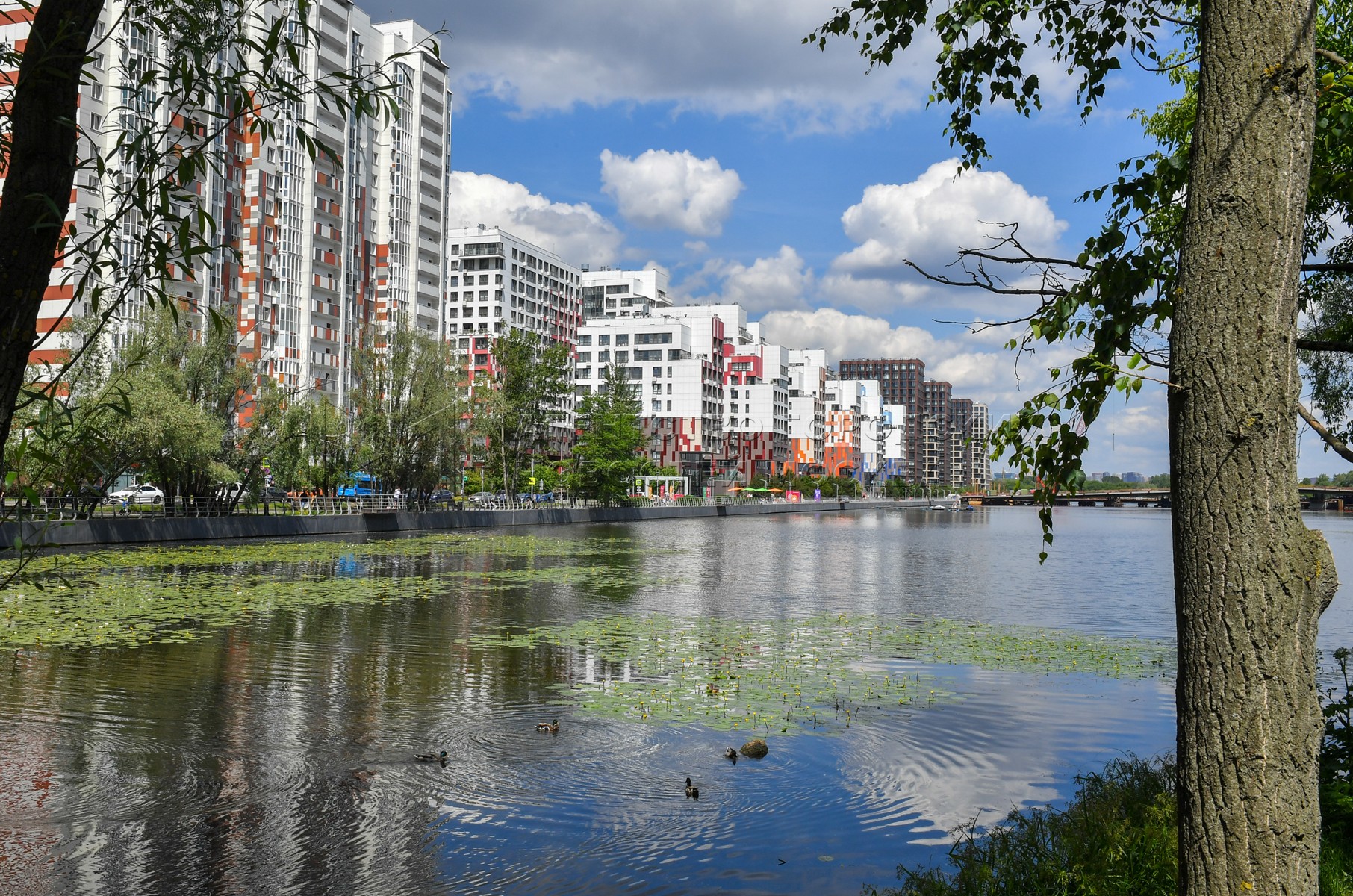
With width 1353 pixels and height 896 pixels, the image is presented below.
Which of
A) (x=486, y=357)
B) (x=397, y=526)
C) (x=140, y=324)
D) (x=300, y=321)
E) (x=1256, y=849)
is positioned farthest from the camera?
(x=486, y=357)

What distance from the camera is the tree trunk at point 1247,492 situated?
426 centimetres

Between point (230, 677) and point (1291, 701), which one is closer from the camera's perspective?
point (1291, 701)

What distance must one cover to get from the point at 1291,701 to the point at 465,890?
677cm

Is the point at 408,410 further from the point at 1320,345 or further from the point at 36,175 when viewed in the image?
the point at 1320,345

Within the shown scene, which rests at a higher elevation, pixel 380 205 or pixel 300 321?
pixel 380 205

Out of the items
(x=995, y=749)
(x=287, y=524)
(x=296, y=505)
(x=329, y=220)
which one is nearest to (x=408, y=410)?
(x=296, y=505)

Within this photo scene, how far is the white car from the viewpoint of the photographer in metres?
69.6

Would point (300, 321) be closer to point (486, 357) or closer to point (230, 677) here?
point (486, 357)

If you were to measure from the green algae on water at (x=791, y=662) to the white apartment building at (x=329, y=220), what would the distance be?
58857 millimetres

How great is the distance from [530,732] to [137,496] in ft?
231

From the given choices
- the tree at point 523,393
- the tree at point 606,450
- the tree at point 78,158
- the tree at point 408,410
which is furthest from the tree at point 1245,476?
the tree at point 606,450

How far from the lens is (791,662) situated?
65.3 ft

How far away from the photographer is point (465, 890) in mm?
8898

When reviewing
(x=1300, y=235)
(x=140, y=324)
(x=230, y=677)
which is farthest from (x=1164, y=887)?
(x=140, y=324)
